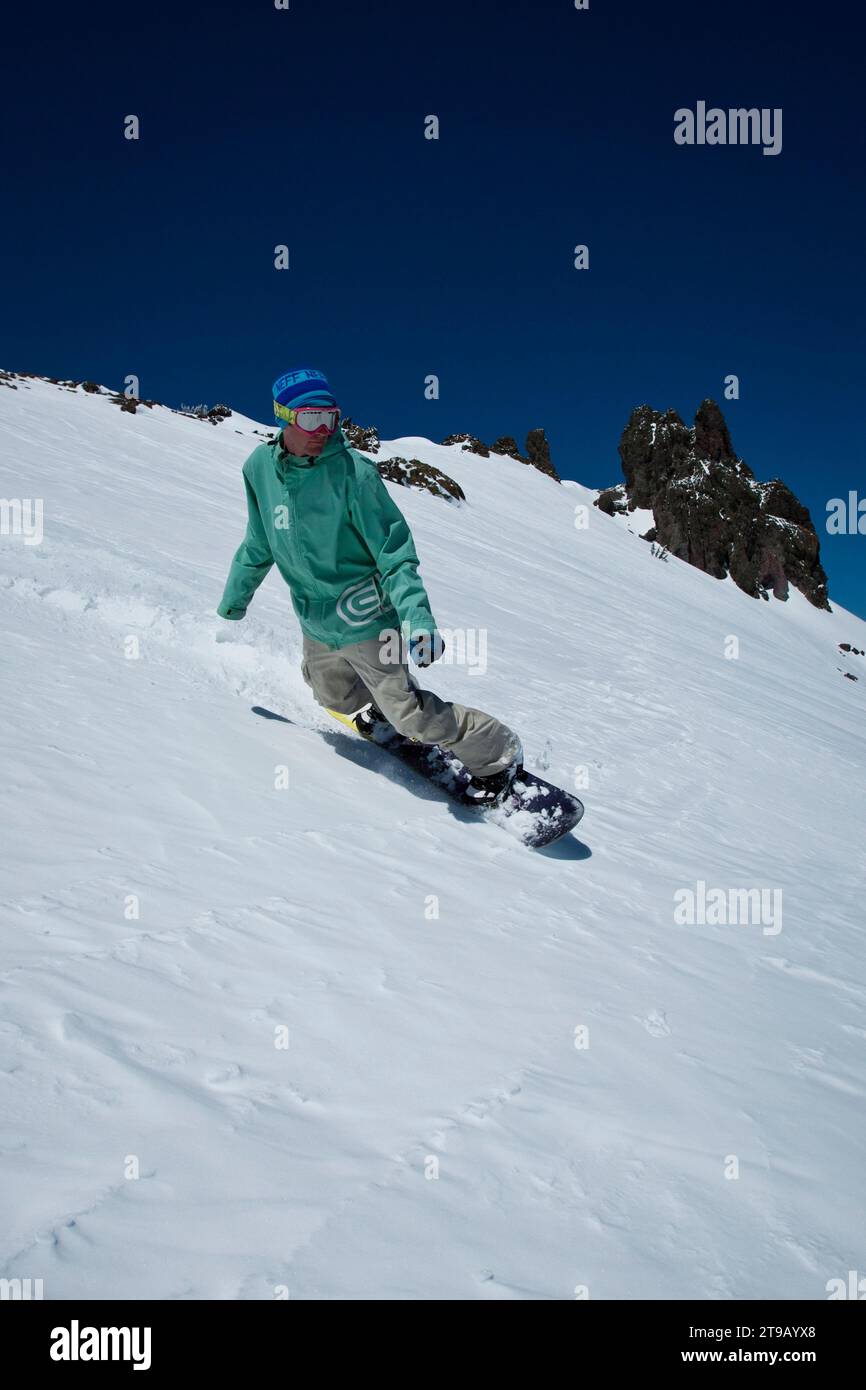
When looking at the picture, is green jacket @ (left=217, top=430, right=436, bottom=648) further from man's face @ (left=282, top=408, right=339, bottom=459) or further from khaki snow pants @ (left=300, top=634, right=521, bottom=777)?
khaki snow pants @ (left=300, top=634, right=521, bottom=777)

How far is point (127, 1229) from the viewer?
4.99 ft

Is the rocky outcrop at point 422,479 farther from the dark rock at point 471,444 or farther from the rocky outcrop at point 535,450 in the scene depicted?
the rocky outcrop at point 535,450

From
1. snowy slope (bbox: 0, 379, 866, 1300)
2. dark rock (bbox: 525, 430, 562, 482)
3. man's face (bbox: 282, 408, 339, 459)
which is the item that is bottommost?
snowy slope (bbox: 0, 379, 866, 1300)

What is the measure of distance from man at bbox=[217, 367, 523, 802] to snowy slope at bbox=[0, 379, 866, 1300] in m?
0.51

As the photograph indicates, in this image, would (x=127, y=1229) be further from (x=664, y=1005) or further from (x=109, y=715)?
(x=109, y=715)

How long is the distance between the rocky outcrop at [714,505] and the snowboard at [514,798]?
212ft

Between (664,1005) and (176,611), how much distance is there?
15.4ft

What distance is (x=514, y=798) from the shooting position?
4.47 metres

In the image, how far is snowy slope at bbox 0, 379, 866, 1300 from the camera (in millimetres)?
1645

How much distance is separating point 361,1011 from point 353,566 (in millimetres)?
2535

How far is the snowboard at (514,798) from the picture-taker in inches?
170

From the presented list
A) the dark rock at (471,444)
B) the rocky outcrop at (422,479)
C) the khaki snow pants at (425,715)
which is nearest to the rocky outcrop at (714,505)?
the dark rock at (471,444)

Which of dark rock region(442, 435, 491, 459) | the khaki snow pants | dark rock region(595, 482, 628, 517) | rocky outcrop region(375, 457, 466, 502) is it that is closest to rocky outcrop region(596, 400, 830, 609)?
dark rock region(595, 482, 628, 517)

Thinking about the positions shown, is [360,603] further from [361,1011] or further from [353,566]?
[361,1011]
